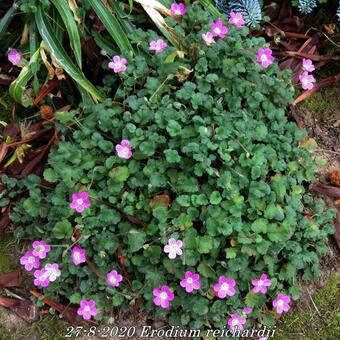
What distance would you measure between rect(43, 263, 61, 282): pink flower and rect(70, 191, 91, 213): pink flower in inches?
11.9

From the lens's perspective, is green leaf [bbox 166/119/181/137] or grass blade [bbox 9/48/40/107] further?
grass blade [bbox 9/48/40/107]

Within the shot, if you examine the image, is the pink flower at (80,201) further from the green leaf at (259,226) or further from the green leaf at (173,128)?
the green leaf at (259,226)

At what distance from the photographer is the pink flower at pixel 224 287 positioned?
7.31 ft

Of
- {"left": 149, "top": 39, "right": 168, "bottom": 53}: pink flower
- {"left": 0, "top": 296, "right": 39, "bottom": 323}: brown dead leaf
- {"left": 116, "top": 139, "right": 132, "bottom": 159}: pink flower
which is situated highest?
{"left": 149, "top": 39, "right": 168, "bottom": 53}: pink flower

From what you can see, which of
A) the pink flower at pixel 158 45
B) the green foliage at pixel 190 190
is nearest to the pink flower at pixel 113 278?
the green foliage at pixel 190 190

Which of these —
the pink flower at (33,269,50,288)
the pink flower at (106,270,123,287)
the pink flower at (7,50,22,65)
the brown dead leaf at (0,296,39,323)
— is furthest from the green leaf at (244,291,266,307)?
the pink flower at (7,50,22,65)

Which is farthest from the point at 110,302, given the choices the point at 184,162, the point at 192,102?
the point at 192,102

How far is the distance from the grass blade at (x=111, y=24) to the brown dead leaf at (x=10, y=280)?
1292 millimetres

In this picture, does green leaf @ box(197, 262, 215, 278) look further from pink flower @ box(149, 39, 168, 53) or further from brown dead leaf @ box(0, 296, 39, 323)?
pink flower @ box(149, 39, 168, 53)

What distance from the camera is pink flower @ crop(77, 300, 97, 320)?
7.66 ft

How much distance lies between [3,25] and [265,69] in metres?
1.41

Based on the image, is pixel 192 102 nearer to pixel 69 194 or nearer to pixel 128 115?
pixel 128 115

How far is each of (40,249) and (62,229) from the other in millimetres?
143

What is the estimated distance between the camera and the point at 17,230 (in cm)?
258
